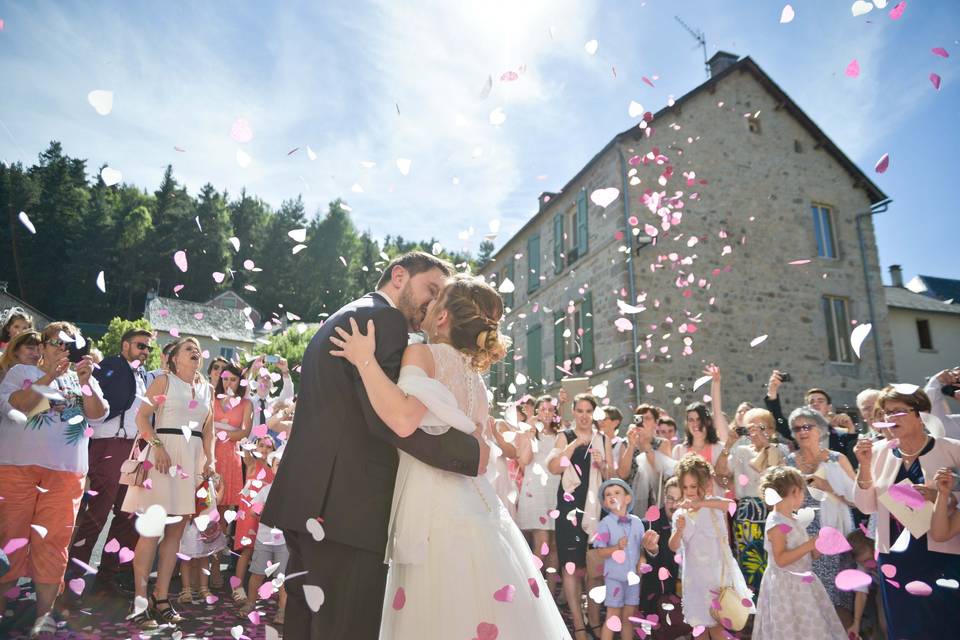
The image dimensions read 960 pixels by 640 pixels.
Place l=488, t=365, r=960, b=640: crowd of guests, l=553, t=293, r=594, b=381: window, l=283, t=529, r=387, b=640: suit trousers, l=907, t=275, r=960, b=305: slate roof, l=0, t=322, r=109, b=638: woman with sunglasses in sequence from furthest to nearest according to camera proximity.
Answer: l=907, t=275, r=960, b=305: slate roof, l=553, t=293, r=594, b=381: window, l=0, t=322, r=109, b=638: woman with sunglasses, l=488, t=365, r=960, b=640: crowd of guests, l=283, t=529, r=387, b=640: suit trousers

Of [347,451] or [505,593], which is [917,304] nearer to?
[505,593]

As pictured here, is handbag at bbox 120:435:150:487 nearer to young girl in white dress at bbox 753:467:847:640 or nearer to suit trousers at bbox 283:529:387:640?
suit trousers at bbox 283:529:387:640

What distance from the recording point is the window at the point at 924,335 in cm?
1900

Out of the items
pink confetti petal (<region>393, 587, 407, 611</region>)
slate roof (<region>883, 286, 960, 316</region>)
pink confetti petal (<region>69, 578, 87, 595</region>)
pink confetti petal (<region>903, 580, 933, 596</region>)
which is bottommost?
pink confetti petal (<region>69, 578, 87, 595</region>)

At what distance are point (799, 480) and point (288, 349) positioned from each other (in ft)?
89.9

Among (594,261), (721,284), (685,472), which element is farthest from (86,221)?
(685,472)

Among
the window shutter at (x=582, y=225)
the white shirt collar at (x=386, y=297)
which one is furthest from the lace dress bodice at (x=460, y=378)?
the window shutter at (x=582, y=225)

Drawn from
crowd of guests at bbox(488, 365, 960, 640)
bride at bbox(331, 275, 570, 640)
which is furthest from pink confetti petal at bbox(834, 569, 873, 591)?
bride at bbox(331, 275, 570, 640)

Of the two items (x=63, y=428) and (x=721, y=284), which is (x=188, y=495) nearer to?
(x=63, y=428)

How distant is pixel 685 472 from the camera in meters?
4.54

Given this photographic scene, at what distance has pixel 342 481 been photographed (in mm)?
2105

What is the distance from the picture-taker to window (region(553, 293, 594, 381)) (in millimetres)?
13898

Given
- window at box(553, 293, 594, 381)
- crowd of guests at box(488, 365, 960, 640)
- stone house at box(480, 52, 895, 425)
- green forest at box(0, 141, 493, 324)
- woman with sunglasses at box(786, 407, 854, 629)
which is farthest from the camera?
green forest at box(0, 141, 493, 324)

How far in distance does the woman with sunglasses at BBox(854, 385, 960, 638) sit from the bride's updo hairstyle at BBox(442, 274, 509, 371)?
102 inches
